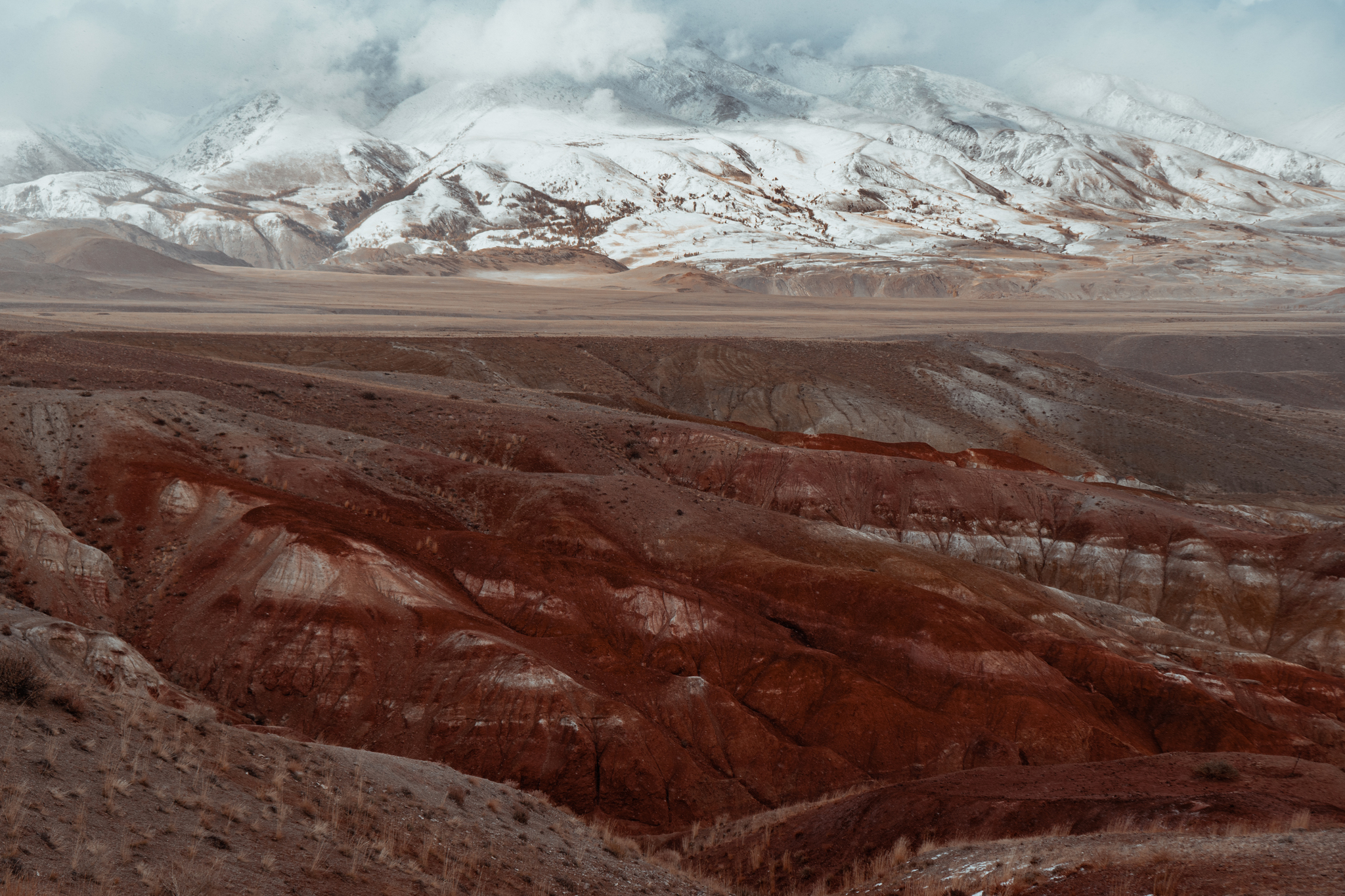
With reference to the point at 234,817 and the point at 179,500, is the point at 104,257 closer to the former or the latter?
the point at 179,500

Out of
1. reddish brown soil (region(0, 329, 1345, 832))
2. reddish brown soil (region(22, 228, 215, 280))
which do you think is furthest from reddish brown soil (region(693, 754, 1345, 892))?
reddish brown soil (region(22, 228, 215, 280))

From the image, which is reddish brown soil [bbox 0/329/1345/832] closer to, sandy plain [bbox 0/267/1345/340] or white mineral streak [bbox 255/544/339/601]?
white mineral streak [bbox 255/544/339/601]

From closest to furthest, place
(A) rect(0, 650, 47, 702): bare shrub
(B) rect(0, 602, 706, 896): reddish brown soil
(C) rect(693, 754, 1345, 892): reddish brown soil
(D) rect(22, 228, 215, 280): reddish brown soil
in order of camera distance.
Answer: (B) rect(0, 602, 706, 896): reddish brown soil, (A) rect(0, 650, 47, 702): bare shrub, (C) rect(693, 754, 1345, 892): reddish brown soil, (D) rect(22, 228, 215, 280): reddish brown soil

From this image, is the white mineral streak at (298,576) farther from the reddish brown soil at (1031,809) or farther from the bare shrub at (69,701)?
the reddish brown soil at (1031,809)

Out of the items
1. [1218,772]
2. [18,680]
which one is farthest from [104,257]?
[1218,772]

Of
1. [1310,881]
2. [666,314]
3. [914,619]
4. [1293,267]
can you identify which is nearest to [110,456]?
[914,619]

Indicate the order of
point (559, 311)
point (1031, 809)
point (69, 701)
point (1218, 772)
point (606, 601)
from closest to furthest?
1. point (69, 701)
2. point (1031, 809)
3. point (1218, 772)
4. point (606, 601)
5. point (559, 311)
